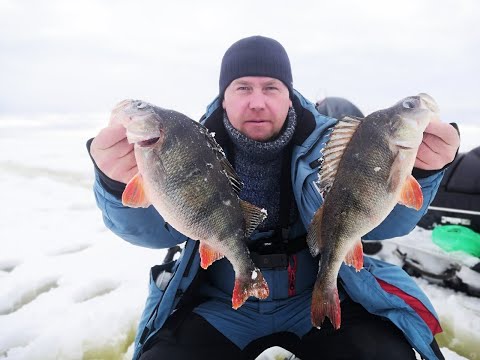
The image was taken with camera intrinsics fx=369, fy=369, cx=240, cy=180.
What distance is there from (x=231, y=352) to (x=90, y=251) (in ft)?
8.92

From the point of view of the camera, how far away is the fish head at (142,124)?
1.59 meters

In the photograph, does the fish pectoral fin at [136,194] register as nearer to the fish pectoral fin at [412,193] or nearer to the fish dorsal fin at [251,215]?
the fish dorsal fin at [251,215]

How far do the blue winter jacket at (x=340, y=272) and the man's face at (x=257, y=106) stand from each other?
0.20 meters

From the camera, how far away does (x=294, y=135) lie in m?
2.46

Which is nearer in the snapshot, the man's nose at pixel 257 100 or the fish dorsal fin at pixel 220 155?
the fish dorsal fin at pixel 220 155

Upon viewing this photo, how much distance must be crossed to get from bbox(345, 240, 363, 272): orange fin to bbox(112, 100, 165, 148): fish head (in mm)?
1026

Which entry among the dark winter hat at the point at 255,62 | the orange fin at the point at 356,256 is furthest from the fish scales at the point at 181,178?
the dark winter hat at the point at 255,62

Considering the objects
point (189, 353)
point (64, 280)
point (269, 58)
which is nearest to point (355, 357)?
point (189, 353)

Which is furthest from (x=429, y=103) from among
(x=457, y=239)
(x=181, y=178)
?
(x=457, y=239)

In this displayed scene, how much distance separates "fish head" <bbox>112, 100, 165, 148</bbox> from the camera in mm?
1592

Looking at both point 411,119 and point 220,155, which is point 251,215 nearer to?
point 220,155

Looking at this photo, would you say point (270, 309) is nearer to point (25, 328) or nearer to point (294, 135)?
point (294, 135)

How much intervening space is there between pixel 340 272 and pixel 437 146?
2.92ft

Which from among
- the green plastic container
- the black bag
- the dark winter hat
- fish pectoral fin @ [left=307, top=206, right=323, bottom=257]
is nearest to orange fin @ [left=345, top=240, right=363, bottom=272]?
fish pectoral fin @ [left=307, top=206, right=323, bottom=257]
